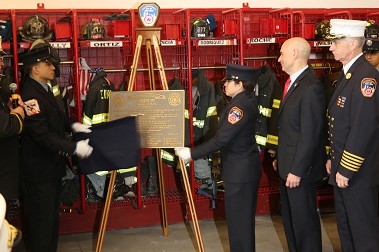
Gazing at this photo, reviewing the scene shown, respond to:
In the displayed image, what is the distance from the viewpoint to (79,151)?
5.04m

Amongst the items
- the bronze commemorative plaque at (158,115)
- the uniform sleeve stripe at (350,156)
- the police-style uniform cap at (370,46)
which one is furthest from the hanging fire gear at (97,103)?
the uniform sleeve stripe at (350,156)

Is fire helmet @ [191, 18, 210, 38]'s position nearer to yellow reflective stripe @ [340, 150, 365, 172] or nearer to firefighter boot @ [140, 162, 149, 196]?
firefighter boot @ [140, 162, 149, 196]

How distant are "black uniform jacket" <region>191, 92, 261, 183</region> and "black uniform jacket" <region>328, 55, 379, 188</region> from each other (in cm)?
64

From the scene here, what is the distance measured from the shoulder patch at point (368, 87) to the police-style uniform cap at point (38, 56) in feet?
8.36

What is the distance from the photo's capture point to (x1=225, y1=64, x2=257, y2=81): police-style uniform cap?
4848 millimetres

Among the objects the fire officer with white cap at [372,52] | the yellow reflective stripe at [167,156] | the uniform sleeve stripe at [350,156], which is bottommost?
the yellow reflective stripe at [167,156]

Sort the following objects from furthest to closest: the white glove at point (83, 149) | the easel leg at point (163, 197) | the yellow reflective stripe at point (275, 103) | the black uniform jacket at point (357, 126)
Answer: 1. the yellow reflective stripe at point (275, 103)
2. the easel leg at point (163, 197)
3. the white glove at point (83, 149)
4. the black uniform jacket at point (357, 126)

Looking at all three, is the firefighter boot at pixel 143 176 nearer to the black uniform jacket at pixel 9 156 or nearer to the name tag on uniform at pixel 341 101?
the black uniform jacket at pixel 9 156

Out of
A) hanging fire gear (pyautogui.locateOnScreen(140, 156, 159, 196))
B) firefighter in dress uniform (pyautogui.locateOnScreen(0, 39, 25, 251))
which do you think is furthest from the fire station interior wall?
firefighter in dress uniform (pyautogui.locateOnScreen(0, 39, 25, 251))

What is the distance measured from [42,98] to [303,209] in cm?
230

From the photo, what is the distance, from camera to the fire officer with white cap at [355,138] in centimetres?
435

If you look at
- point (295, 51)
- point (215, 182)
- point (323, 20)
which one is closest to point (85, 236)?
point (215, 182)

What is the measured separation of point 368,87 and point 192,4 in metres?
3.82

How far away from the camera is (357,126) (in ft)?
14.2
